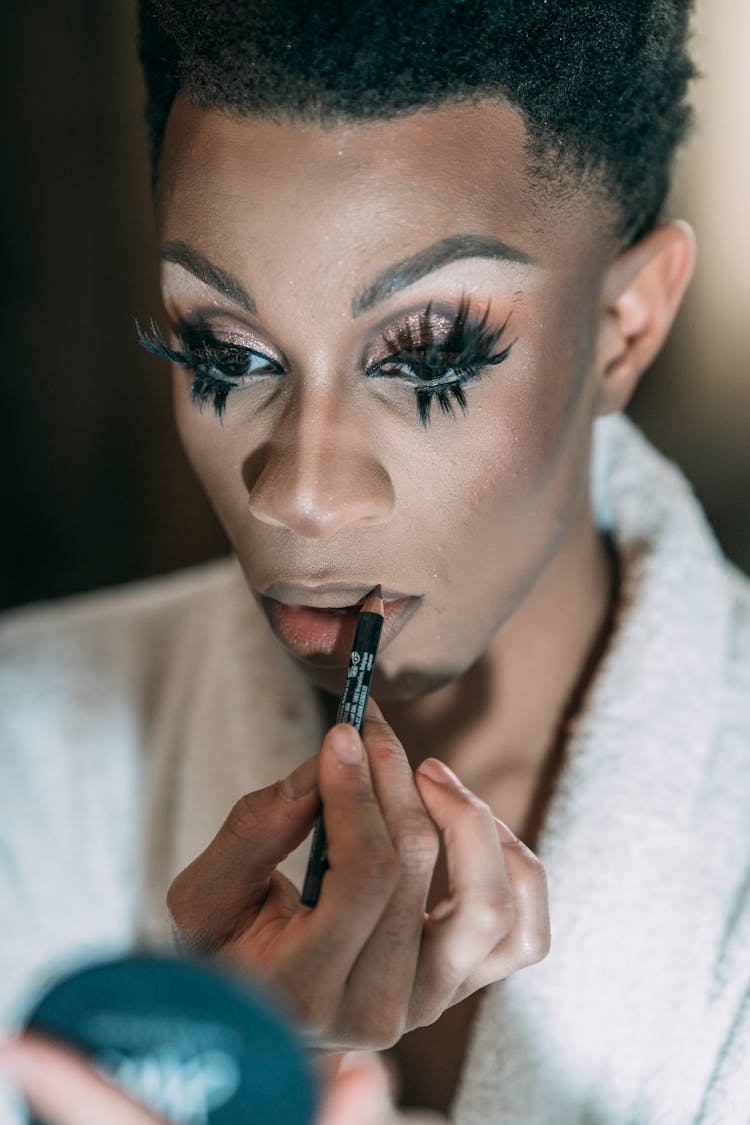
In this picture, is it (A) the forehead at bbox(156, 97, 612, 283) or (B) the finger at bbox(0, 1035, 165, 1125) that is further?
(A) the forehead at bbox(156, 97, 612, 283)

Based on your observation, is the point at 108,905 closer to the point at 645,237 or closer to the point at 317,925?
the point at 317,925

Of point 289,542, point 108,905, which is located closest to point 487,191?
point 289,542

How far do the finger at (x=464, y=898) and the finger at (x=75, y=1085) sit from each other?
0.12 m

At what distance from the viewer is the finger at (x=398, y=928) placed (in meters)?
0.36

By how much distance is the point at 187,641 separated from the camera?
0.65 metres

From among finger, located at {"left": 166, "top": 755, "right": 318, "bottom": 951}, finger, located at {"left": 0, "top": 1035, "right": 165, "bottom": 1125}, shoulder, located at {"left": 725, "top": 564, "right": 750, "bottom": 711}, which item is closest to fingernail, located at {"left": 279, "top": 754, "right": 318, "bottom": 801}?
finger, located at {"left": 166, "top": 755, "right": 318, "bottom": 951}

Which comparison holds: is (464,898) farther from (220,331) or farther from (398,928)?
(220,331)

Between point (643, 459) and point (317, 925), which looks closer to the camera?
point (317, 925)

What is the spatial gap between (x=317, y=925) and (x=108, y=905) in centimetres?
27

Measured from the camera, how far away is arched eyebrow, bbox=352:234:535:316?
0.38 meters

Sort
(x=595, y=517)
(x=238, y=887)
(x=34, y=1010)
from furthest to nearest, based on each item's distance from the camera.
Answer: (x=595, y=517), (x=238, y=887), (x=34, y=1010)

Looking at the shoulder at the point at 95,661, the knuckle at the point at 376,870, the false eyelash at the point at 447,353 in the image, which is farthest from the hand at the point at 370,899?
the shoulder at the point at 95,661

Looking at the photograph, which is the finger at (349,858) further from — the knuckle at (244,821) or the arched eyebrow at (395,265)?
the arched eyebrow at (395,265)

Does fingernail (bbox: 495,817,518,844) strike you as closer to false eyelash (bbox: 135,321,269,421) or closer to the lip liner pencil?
the lip liner pencil
